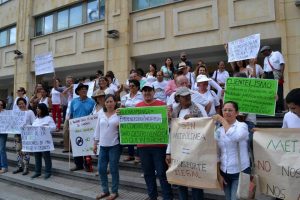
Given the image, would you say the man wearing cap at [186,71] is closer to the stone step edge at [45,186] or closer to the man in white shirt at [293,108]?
the stone step edge at [45,186]

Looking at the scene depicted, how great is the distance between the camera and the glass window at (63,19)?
18237 mm

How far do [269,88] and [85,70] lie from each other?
15355mm

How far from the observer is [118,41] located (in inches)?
599

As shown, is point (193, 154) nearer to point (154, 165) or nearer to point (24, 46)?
point (154, 165)

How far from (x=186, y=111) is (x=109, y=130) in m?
1.55

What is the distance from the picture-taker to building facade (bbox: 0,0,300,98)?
11.2 meters

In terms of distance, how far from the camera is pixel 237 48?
7.59 metres

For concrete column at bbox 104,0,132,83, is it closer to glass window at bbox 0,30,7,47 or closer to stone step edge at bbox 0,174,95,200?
stone step edge at bbox 0,174,95,200

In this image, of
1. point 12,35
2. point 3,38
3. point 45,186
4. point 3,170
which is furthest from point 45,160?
point 3,38

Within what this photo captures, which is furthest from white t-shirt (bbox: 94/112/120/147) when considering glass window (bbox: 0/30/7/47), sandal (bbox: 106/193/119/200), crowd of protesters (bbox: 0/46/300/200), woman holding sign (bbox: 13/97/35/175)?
glass window (bbox: 0/30/7/47)

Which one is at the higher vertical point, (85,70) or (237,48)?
(85,70)

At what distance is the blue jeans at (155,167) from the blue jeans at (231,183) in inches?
41.6

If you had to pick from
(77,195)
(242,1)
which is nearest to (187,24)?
(242,1)

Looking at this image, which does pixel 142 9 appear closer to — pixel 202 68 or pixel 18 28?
pixel 202 68
